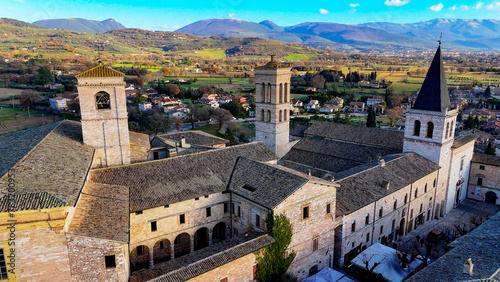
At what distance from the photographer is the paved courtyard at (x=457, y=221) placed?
3042 cm

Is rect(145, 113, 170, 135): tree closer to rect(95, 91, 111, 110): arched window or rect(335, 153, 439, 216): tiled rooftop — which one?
rect(95, 91, 111, 110): arched window

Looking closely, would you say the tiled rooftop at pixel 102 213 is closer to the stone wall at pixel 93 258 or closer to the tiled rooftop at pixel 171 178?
the stone wall at pixel 93 258

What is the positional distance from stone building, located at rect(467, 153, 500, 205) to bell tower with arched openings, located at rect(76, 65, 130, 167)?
38818mm

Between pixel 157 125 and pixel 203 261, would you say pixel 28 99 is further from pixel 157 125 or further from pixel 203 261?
pixel 203 261

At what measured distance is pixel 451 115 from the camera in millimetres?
32781

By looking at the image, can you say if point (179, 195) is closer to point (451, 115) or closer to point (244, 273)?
point (244, 273)

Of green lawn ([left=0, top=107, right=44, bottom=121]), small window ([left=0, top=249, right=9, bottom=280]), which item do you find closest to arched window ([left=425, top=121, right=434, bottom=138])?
small window ([left=0, top=249, right=9, bottom=280])

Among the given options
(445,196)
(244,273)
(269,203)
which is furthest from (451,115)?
(244,273)

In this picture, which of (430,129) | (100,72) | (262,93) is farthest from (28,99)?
(430,129)

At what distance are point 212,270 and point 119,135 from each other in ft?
45.0

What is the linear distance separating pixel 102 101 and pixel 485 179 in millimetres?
41646

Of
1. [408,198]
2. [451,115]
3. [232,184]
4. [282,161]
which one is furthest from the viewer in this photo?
[282,161]

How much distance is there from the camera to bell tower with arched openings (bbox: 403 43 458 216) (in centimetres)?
3244

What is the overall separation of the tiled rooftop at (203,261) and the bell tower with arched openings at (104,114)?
10.4 metres
